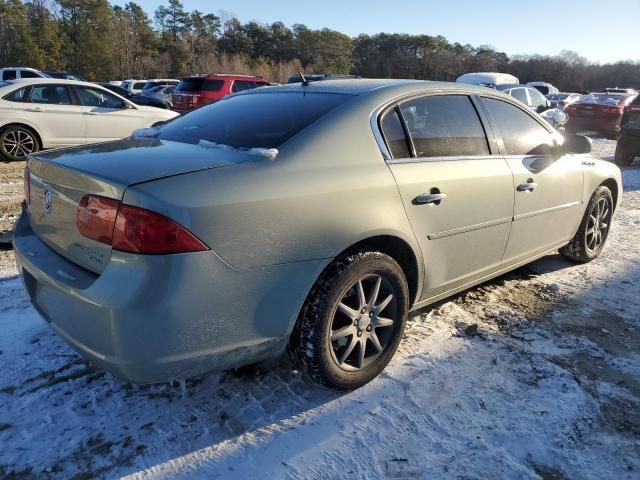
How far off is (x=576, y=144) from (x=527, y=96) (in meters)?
11.6

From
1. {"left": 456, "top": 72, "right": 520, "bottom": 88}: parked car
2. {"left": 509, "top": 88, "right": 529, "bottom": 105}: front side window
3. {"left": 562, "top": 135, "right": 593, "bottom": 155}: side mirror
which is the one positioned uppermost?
{"left": 456, "top": 72, "right": 520, "bottom": 88}: parked car

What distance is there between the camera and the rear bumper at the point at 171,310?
1.92 m

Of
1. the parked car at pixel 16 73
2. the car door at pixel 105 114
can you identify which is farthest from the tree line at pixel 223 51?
the car door at pixel 105 114

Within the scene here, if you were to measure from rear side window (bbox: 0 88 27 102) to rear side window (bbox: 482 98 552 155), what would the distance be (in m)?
8.01

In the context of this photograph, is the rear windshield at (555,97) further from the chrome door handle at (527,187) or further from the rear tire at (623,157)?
the chrome door handle at (527,187)

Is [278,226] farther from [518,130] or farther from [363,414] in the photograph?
[518,130]

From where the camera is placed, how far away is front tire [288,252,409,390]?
2.38m

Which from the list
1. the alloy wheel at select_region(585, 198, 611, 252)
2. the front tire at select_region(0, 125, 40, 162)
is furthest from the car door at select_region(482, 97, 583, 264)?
the front tire at select_region(0, 125, 40, 162)

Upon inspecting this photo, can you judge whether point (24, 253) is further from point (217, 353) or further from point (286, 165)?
point (286, 165)

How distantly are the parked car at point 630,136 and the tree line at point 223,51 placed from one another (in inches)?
1677

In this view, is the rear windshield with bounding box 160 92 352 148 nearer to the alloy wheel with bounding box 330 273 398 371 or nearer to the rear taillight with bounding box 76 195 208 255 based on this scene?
the rear taillight with bounding box 76 195 208 255

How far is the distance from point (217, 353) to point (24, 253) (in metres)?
1.13

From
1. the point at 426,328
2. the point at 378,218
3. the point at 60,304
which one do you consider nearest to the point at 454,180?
the point at 378,218

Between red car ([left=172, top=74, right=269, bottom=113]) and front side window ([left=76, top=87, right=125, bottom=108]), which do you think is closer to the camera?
front side window ([left=76, top=87, right=125, bottom=108])
